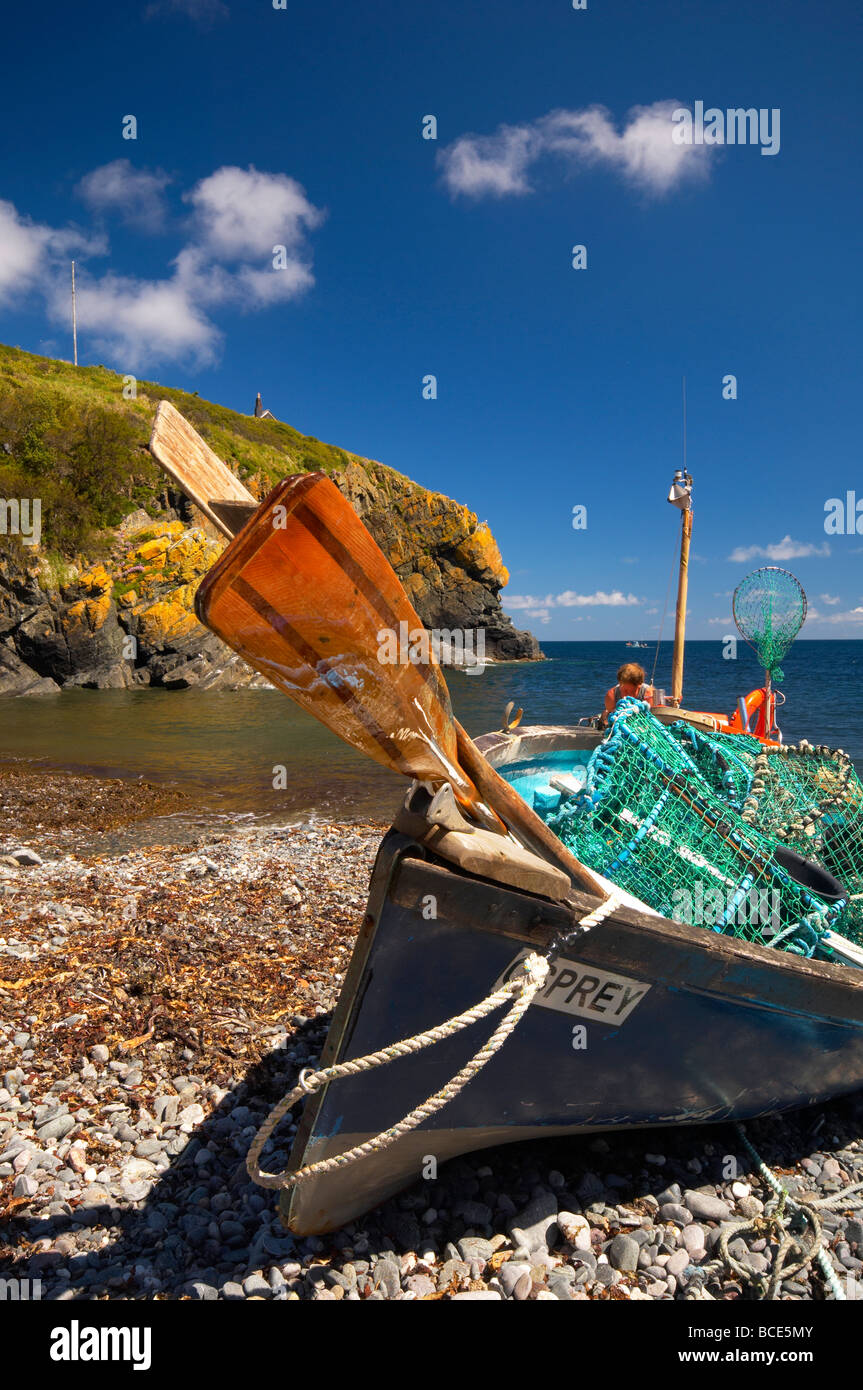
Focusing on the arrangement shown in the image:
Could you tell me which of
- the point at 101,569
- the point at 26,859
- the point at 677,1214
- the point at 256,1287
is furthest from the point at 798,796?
the point at 101,569

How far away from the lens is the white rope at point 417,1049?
236cm

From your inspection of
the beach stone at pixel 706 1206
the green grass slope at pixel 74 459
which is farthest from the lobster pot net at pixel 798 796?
the green grass slope at pixel 74 459

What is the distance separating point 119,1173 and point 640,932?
8.88ft

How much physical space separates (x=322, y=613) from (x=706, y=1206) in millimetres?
3198

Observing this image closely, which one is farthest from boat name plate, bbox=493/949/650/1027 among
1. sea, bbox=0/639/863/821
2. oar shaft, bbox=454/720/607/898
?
sea, bbox=0/639/863/821

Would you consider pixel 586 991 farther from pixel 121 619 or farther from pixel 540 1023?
pixel 121 619

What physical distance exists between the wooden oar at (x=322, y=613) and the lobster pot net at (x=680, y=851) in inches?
82.5

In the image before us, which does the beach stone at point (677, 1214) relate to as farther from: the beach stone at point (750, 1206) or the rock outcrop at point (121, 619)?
the rock outcrop at point (121, 619)

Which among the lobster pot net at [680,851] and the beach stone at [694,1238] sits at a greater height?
the lobster pot net at [680,851]

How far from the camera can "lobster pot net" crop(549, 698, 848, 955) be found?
3912 mm

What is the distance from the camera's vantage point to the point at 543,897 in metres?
2.49

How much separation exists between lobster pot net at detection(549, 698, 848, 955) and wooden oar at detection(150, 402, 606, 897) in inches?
82.5

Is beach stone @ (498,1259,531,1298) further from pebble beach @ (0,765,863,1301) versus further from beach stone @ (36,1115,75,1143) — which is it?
beach stone @ (36,1115,75,1143)
